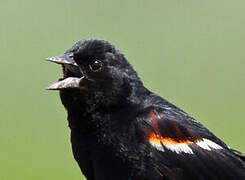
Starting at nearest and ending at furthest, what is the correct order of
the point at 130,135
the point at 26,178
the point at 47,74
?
the point at 130,135, the point at 26,178, the point at 47,74

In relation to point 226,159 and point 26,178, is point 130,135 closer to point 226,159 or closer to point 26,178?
point 226,159

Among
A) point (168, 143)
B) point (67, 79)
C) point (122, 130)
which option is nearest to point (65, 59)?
point (67, 79)

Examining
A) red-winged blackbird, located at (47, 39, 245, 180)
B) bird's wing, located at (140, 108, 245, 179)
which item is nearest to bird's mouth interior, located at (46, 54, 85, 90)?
red-winged blackbird, located at (47, 39, 245, 180)

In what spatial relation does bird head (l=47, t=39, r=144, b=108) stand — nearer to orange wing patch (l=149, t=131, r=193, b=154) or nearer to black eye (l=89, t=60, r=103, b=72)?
black eye (l=89, t=60, r=103, b=72)

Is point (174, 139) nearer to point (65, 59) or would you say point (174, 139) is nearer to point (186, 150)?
point (186, 150)

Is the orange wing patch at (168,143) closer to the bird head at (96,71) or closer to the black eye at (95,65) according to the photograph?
the bird head at (96,71)

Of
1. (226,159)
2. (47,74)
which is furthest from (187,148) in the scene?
(47,74)

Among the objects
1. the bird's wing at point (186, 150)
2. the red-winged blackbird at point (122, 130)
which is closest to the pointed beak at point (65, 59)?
the red-winged blackbird at point (122, 130)

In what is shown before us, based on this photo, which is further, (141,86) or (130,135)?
(141,86)
